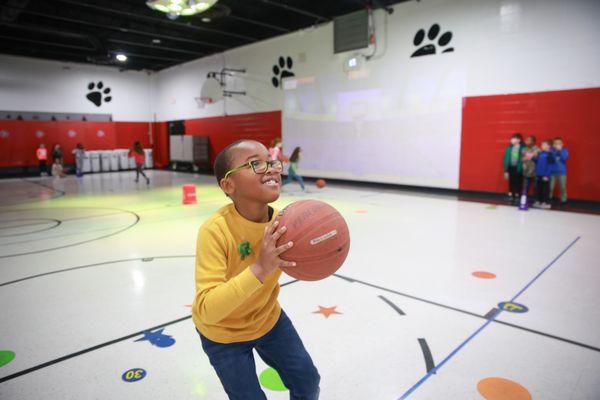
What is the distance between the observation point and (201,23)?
36.0 feet

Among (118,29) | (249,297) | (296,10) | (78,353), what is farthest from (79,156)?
(249,297)

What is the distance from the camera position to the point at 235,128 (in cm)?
1464

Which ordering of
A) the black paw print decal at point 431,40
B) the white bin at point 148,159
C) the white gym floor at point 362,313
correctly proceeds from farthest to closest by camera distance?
the white bin at point 148,159, the black paw print decal at point 431,40, the white gym floor at point 362,313

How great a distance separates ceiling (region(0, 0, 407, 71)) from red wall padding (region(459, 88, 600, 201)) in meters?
3.64

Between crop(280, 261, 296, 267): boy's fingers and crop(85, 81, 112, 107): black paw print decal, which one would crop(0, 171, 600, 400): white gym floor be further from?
crop(85, 81, 112, 107): black paw print decal

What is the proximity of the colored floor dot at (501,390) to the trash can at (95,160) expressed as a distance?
16977mm

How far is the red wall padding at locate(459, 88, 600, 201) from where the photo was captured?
7.05 metres

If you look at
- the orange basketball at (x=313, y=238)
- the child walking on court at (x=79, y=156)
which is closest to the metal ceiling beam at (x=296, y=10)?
the orange basketball at (x=313, y=238)

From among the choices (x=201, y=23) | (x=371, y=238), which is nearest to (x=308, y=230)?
(x=371, y=238)

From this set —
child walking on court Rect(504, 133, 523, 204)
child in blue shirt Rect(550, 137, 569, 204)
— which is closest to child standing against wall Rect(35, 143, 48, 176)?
child walking on court Rect(504, 133, 523, 204)

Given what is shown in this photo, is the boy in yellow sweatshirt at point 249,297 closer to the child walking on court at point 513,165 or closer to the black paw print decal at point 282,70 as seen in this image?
the child walking on court at point 513,165

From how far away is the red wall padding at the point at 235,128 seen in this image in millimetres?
13188

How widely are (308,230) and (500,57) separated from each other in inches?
330

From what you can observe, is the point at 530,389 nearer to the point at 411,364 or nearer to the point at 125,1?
the point at 411,364
